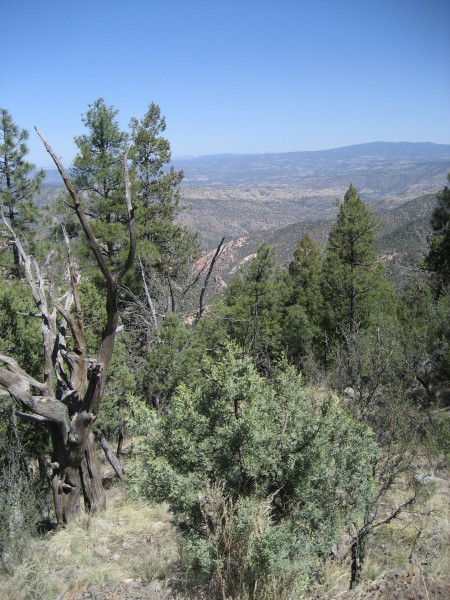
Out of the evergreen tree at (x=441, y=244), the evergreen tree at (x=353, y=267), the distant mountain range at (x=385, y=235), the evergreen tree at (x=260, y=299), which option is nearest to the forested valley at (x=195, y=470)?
the evergreen tree at (x=353, y=267)

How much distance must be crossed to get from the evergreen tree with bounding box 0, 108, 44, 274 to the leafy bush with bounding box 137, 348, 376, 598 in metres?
13.1

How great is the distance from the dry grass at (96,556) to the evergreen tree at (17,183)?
1072 centimetres

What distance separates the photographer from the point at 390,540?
632 cm

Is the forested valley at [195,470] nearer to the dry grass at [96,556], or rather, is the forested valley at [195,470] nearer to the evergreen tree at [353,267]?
the dry grass at [96,556]

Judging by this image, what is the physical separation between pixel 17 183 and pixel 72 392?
12.3m

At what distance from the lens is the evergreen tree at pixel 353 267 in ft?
65.1

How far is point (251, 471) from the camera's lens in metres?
4.08

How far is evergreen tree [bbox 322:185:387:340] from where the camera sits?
19.8 meters

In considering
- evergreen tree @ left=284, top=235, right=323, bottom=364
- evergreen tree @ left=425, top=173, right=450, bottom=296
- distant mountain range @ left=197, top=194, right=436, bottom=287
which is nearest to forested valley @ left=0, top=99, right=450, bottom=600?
evergreen tree @ left=284, top=235, right=323, bottom=364

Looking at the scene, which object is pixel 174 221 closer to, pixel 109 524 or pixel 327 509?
pixel 109 524

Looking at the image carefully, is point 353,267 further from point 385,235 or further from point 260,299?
point 385,235

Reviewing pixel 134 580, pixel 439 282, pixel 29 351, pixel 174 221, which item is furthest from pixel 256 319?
pixel 134 580

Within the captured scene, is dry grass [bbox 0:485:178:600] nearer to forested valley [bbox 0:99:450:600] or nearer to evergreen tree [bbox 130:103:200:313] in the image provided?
forested valley [bbox 0:99:450:600]

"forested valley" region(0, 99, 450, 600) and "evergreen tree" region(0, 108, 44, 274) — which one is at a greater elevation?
"evergreen tree" region(0, 108, 44, 274)
